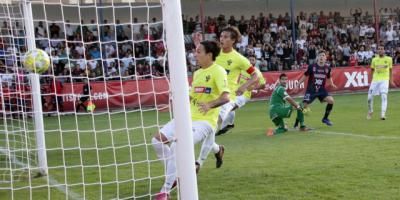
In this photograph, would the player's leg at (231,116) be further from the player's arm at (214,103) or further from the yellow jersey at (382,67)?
the yellow jersey at (382,67)

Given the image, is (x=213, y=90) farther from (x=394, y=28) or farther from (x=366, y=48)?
(x=394, y=28)

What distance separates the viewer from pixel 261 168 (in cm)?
915

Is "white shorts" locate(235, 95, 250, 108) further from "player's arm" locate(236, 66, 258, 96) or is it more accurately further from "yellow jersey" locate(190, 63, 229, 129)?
"yellow jersey" locate(190, 63, 229, 129)

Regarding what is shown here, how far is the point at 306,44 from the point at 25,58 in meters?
25.4

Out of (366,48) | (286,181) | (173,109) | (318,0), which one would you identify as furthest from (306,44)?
(173,109)

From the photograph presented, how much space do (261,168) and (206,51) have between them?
2.26m

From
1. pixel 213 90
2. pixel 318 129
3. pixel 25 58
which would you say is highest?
pixel 25 58

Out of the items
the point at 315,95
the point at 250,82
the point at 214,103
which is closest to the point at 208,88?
the point at 214,103

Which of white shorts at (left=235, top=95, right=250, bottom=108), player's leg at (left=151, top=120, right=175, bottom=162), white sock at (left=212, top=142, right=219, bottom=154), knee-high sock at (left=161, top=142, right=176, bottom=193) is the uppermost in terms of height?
player's leg at (left=151, top=120, right=175, bottom=162)

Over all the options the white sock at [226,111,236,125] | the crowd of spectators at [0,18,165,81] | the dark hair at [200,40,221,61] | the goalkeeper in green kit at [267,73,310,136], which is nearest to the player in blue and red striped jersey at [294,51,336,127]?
the goalkeeper in green kit at [267,73,310,136]

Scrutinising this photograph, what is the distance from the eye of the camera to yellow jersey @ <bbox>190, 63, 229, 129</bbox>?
786cm

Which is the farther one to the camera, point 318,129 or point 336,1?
point 336,1

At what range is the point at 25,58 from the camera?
7.93 metres

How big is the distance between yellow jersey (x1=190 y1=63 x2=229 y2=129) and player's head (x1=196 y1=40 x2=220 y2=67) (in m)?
0.14
